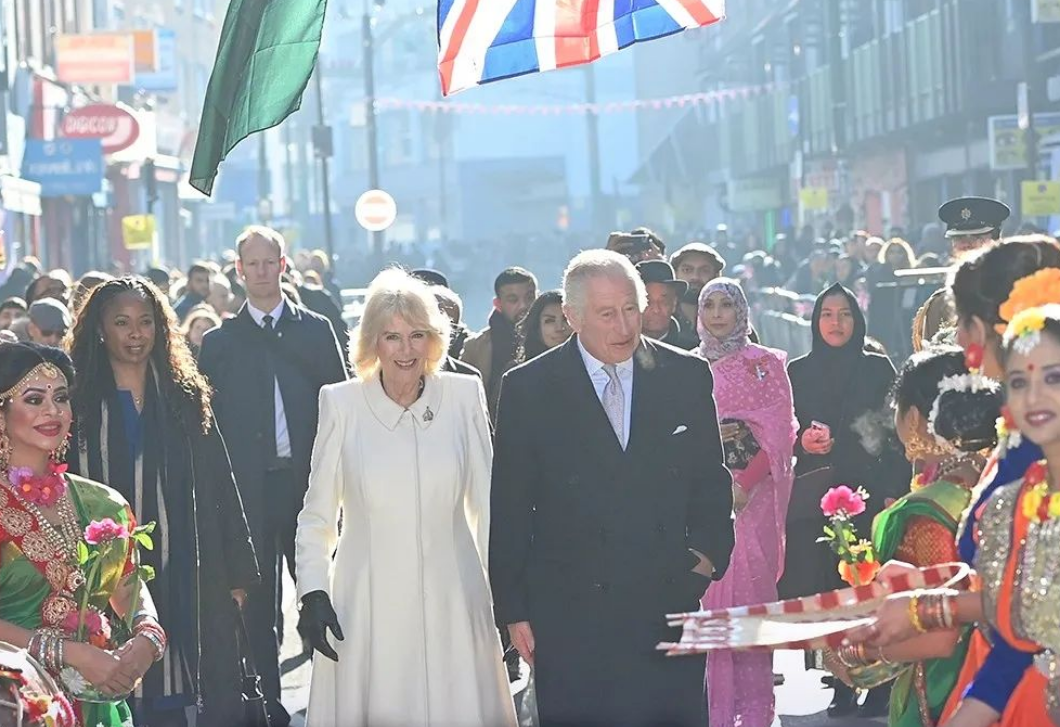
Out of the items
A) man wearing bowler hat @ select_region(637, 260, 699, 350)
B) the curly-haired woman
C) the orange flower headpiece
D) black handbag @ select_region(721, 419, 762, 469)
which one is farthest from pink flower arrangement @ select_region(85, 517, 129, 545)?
man wearing bowler hat @ select_region(637, 260, 699, 350)

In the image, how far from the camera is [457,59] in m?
9.54

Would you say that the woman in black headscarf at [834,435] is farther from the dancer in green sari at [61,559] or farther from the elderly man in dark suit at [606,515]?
the dancer in green sari at [61,559]

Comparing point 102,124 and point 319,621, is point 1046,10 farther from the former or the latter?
point 102,124

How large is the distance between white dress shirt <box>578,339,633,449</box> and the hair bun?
1.61 meters

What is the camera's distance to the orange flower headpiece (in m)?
4.48

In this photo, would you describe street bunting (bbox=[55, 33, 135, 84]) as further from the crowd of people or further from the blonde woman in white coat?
the blonde woman in white coat

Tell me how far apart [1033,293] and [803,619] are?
829 millimetres

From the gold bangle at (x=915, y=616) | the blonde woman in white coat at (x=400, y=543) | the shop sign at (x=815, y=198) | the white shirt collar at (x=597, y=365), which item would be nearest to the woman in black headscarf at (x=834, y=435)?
the blonde woman in white coat at (x=400, y=543)

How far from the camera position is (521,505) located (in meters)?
6.91

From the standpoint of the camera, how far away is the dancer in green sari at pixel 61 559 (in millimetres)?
5883

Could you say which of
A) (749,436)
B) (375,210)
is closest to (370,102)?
(375,210)

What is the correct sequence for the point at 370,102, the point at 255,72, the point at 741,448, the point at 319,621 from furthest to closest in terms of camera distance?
the point at 370,102 → the point at 741,448 → the point at 255,72 → the point at 319,621

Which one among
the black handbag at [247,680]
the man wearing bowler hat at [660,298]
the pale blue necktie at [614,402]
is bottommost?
the black handbag at [247,680]

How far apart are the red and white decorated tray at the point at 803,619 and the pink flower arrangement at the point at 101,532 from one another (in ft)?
6.34
